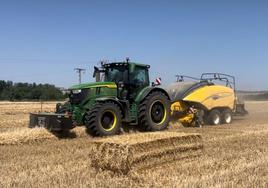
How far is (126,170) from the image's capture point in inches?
300

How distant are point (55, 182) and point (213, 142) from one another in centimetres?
579

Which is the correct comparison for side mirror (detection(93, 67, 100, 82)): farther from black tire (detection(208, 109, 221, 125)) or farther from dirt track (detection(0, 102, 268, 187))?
black tire (detection(208, 109, 221, 125))

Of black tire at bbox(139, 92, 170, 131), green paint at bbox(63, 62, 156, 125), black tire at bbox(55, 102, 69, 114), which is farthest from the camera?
black tire at bbox(139, 92, 170, 131)

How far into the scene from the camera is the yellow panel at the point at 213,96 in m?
17.6

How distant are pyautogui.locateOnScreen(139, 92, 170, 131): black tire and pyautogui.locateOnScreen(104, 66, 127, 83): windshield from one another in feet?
3.58

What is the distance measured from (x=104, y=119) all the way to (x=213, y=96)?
6437 mm

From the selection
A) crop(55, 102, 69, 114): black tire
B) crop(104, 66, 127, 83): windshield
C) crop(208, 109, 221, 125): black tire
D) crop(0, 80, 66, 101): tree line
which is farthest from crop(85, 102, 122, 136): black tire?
crop(0, 80, 66, 101): tree line

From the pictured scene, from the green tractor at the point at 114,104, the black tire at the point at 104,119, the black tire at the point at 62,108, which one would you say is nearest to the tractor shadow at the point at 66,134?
the green tractor at the point at 114,104

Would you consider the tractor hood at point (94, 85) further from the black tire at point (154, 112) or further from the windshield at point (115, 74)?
the black tire at point (154, 112)

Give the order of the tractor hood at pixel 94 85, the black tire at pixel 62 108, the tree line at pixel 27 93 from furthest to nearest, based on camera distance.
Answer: the tree line at pixel 27 93, the black tire at pixel 62 108, the tractor hood at pixel 94 85

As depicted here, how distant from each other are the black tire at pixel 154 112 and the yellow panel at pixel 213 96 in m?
2.51

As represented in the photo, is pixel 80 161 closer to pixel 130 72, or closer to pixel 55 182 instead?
pixel 55 182

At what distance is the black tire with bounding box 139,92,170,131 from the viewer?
14211mm

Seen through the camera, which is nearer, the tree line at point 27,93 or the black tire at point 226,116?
the black tire at point 226,116
